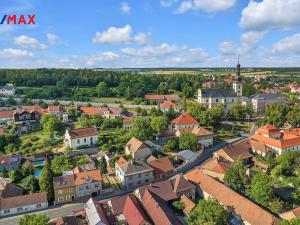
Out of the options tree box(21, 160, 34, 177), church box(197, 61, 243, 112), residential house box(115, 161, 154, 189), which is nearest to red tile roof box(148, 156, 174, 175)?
residential house box(115, 161, 154, 189)

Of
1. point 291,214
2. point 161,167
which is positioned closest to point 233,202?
point 291,214

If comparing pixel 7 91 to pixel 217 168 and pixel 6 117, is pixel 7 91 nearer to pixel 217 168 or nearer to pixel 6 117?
pixel 6 117

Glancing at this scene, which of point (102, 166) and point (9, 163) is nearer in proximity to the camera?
point (102, 166)

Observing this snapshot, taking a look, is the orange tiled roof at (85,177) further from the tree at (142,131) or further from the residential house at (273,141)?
the residential house at (273,141)

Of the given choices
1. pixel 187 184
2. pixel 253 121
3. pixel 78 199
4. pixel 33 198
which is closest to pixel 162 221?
pixel 187 184

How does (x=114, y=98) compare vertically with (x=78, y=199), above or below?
above

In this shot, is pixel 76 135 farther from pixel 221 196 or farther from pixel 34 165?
pixel 221 196
